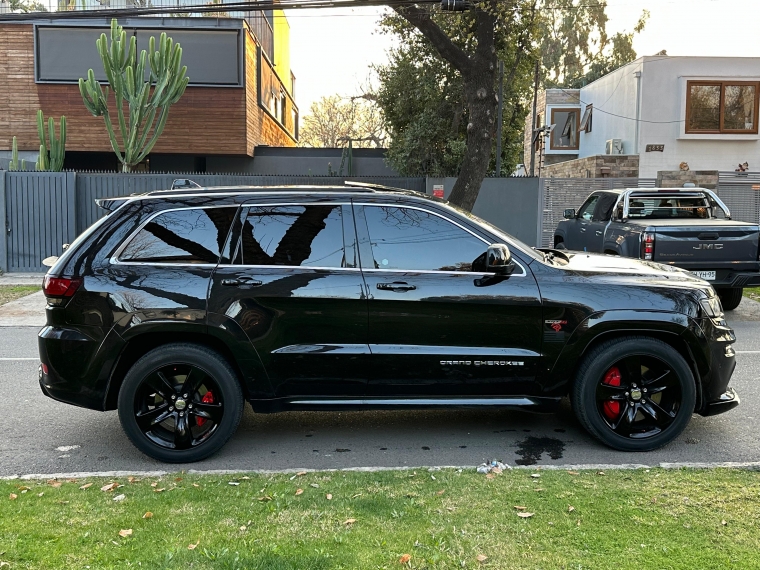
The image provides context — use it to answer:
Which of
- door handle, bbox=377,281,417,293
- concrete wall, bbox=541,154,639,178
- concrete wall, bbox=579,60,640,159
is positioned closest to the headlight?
Answer: door handle, bbox=377,281,417,293

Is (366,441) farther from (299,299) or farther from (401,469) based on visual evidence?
(299,299)

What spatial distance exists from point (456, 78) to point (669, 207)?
12653 mm

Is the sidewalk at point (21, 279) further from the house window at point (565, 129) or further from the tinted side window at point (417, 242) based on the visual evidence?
the house window at point (565, 129)

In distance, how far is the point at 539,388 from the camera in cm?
505

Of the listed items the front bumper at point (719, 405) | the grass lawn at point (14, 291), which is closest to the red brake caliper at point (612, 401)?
the front bumper at point (719, 405)

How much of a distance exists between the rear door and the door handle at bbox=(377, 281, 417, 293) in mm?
7894

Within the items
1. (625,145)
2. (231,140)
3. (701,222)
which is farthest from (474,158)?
(625,145)

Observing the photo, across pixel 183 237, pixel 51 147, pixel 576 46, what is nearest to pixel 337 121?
pixel 576 46

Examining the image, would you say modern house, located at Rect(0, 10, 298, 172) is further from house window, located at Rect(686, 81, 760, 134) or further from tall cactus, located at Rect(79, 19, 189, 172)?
house window, located at Rect(686, 81, 760, 134)

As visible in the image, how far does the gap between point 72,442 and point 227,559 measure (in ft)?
8.72

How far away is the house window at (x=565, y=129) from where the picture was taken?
3036 centimetres

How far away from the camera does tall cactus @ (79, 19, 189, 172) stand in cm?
1764

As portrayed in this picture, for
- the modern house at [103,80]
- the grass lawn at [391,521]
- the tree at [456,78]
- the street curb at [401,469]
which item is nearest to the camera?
the grass lawn at [391,521]

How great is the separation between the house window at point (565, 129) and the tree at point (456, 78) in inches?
212
